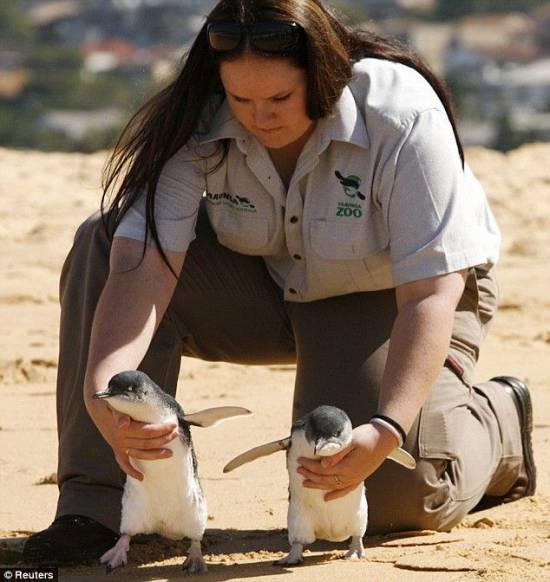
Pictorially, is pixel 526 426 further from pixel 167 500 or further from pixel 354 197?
pixel 167 500

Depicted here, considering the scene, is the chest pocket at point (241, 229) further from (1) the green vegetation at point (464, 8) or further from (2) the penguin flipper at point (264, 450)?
(1) the green vegetation at point (464, 8)

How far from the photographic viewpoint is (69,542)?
345cm

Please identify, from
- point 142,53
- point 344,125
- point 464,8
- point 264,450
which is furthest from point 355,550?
point 464,8

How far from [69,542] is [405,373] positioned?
859 millimetres

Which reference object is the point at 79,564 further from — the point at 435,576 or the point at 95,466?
the point at 435,576

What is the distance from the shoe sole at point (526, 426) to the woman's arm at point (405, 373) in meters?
0.80

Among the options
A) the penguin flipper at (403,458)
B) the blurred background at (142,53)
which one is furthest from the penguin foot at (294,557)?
the blurred background at (142,53)

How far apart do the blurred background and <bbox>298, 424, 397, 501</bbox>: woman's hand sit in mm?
21613

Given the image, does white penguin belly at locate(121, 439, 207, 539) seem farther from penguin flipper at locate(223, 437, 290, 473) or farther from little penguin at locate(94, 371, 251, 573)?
penguin flipper at locate(223, 437, 290, 473)

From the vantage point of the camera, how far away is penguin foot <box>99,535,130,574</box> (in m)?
3.35

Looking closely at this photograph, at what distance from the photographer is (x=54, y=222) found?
348 inches

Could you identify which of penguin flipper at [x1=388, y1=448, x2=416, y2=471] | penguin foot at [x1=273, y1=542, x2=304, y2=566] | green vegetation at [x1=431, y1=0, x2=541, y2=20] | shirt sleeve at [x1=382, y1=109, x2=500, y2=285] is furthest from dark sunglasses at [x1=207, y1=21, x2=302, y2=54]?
green vegetation at [x1=431, y1=0, x2=541, y2=20]

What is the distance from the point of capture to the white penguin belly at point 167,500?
325 cm

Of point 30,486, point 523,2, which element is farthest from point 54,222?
point 523,2
